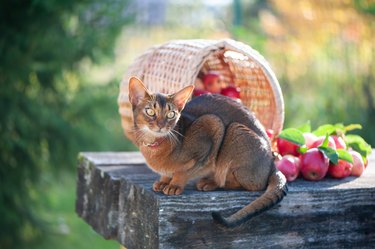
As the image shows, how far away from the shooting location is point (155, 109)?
7.73ft

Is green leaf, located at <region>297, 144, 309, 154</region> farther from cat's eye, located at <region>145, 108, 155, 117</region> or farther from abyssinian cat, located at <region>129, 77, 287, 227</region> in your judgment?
cat's eye, located at <region>145, 108, 155, 117</region>

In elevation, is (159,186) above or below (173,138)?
below

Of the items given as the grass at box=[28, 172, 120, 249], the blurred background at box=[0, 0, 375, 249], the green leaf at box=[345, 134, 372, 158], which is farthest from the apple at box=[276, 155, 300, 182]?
the grass at box=[28, 172, 120, 249]

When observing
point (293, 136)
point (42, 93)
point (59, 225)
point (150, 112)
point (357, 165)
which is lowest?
point (59, 225)

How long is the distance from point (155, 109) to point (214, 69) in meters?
1.15

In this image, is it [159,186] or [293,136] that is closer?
[159,186]

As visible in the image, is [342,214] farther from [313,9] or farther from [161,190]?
[313,9]

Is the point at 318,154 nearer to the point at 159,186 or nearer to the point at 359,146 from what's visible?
the point at 359,146

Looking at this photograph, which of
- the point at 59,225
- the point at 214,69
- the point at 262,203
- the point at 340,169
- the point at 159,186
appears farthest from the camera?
the point at 59,225

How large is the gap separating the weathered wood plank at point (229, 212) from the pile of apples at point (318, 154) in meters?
0.05

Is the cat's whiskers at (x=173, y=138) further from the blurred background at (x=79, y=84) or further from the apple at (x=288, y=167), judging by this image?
the blurred background at (x=79, y=84)

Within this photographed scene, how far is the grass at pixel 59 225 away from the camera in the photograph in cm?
541

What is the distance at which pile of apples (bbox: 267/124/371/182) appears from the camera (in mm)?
2682

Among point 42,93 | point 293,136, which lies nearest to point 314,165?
point 293,136
